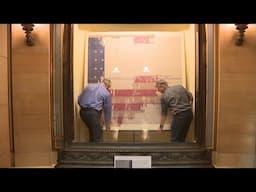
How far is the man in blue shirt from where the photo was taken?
1632 millimetres

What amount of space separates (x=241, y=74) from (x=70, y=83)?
0.92 m

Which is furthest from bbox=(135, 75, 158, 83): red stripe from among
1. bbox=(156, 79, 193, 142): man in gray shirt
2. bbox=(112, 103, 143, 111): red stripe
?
bbox=(112, 103, 143, 111): red stripe

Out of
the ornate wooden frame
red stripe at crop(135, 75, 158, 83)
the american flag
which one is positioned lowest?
the ornate wooden frame

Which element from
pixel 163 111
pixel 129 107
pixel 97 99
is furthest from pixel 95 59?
pixel 163 111

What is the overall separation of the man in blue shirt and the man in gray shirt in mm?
298

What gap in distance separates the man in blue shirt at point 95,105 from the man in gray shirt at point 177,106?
0.30 meters

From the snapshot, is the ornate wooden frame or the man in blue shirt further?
the man in blue shirt

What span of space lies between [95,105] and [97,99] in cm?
4

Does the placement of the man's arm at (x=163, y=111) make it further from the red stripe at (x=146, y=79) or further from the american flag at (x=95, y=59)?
the american flag at (x=95, y=59)

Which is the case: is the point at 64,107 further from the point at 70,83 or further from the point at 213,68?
the point at 213,68

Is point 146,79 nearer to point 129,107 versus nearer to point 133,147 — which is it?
point 129,107

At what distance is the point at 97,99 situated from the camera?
163cm

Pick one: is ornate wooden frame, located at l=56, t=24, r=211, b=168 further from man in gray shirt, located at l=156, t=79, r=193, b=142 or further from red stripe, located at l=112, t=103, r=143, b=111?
red stripe, located at l=112, t=103, r=143, b=111

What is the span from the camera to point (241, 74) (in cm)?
149
